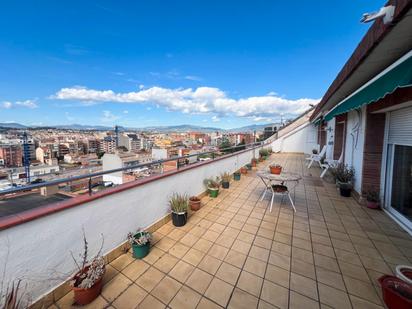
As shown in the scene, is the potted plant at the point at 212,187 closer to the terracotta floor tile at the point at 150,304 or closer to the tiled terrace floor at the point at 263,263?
the tiled terrace floor at the point at 263,263

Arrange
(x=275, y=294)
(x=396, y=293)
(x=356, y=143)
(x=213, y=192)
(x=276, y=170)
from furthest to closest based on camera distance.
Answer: (x=356, y=143), (x=213, y=192), (x=276, y=170), (x=275, y=294), (x=396, y=293)

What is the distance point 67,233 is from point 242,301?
1756 millimetres

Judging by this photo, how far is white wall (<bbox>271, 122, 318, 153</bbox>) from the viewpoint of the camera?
12.5 m

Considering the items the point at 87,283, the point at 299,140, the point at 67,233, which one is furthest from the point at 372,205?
the point at 299,140

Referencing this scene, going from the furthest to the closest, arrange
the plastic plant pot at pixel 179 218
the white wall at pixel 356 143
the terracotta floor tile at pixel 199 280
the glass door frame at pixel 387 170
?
the white wall at pixel 356 143 → the glass door frame at pixel 387 170 → the plastic plant pot at pixel 179 218 → the terracotta floor tile at pixel 199 280

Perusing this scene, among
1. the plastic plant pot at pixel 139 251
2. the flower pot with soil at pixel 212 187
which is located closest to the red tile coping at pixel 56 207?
the plastic plant pot at pixel 139 251

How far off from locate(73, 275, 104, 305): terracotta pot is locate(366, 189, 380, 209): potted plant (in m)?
4.75

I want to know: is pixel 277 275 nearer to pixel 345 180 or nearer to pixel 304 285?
pixel 304 285

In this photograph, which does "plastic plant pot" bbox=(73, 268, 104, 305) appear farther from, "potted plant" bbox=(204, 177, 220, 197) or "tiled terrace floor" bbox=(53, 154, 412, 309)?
"potted plant" bbox=(204, 177, 220, 197)

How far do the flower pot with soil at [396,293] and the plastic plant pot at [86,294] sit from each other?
2518mm

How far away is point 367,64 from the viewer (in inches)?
85.4

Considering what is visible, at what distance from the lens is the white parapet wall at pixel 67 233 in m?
1.24

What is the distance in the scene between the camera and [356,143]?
13.8 ft

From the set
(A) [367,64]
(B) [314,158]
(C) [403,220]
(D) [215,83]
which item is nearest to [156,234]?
(A) [367,64]
